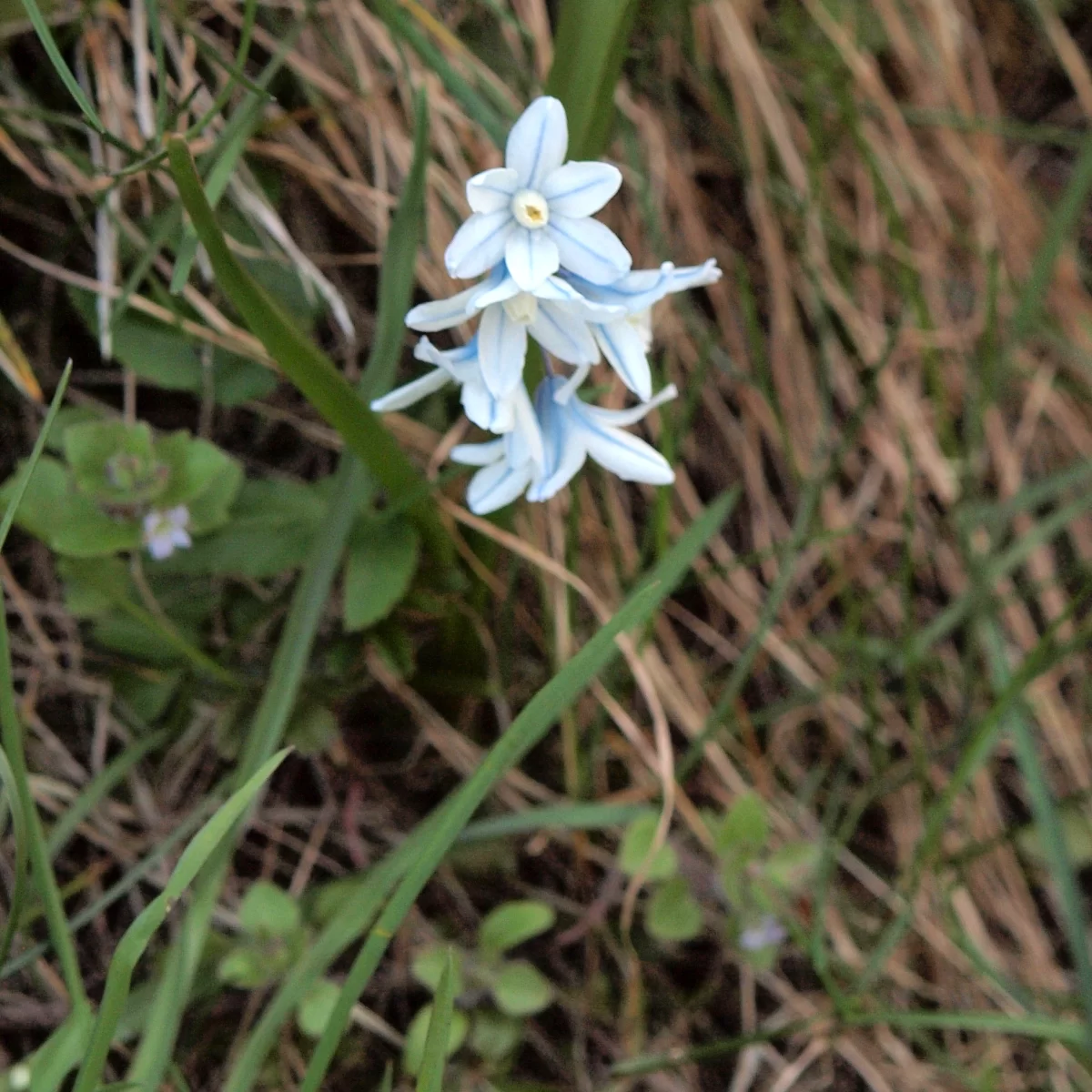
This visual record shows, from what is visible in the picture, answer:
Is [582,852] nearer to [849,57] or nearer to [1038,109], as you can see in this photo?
[849,57]

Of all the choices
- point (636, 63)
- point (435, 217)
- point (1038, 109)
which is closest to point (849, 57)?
point (636, 63)

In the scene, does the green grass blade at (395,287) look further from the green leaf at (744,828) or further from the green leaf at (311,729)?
the green leaf at (744,828)

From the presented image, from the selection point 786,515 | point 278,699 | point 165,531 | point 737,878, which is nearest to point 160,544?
point 165,531

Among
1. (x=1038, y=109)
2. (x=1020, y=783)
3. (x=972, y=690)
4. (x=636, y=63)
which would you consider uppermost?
(x=636, y=63)

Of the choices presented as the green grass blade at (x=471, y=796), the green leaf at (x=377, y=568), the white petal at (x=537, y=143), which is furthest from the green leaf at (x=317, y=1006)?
the white petal at (x=537, y=143)

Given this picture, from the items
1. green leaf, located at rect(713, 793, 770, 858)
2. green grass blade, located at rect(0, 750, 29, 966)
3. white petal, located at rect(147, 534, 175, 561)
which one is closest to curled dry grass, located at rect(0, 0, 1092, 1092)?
green leaf, located at rect(713, 793, 770, 858)

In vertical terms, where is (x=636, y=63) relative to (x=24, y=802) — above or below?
above
